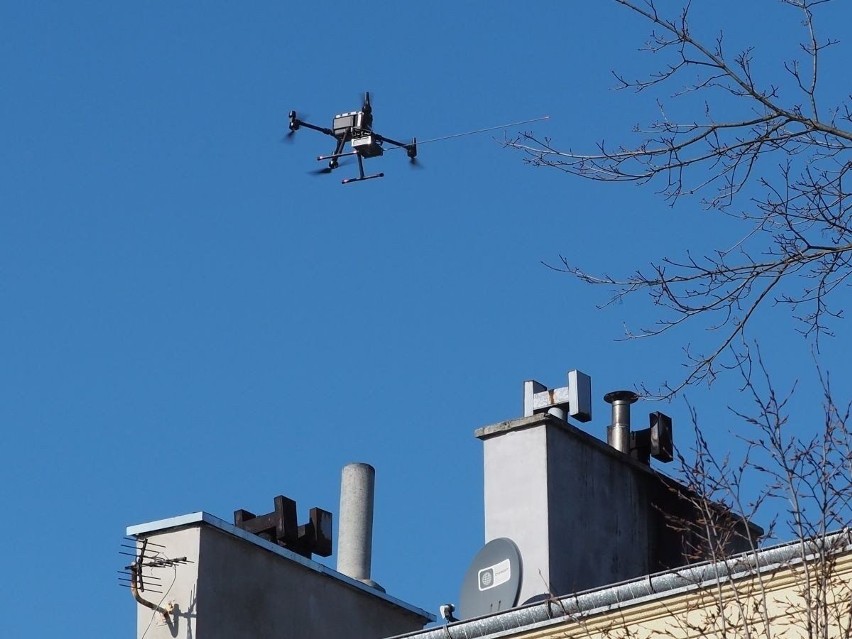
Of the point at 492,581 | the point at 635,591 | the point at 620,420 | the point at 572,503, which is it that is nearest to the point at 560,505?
the point at 572,503

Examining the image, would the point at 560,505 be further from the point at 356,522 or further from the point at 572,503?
the point at 356,522

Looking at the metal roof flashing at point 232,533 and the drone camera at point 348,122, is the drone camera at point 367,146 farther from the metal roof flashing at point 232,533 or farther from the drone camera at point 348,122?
the metal roof flashing at point 232,533

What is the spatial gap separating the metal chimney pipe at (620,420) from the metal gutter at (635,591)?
4.65 meters

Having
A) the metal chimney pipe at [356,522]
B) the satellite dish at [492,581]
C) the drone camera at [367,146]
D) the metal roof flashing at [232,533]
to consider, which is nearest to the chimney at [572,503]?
the satellite dish at [492,581]

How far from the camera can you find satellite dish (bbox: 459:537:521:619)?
1916 cm

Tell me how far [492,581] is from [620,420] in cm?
320

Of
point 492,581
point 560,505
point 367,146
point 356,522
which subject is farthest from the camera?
point 367,146

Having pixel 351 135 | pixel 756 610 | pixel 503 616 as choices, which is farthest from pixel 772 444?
pixel 351 135

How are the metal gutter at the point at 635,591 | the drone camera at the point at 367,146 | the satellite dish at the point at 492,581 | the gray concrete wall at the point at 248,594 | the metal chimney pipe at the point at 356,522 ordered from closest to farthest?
the metal gutter at the point at 635,591
the satellite dish at the point at 492,581
the gray concrete wall at the point at 248,594
the metal chimney pipe at the point at 356,522
the drone camera at the point at 367,146

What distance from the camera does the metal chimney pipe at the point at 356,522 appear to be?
81.8ft

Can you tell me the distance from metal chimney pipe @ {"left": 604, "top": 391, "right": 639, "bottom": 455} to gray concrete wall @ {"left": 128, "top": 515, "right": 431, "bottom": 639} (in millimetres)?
2875

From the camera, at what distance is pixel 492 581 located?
63.6 ft

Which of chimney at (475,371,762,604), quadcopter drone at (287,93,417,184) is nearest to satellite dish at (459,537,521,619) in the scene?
chimney at (475,371,762,604)

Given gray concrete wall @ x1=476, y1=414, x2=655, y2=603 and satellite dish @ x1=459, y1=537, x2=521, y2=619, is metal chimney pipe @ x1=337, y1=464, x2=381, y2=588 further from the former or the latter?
satellite dish @ x1=459, y1=537, x2=521, y2=619
